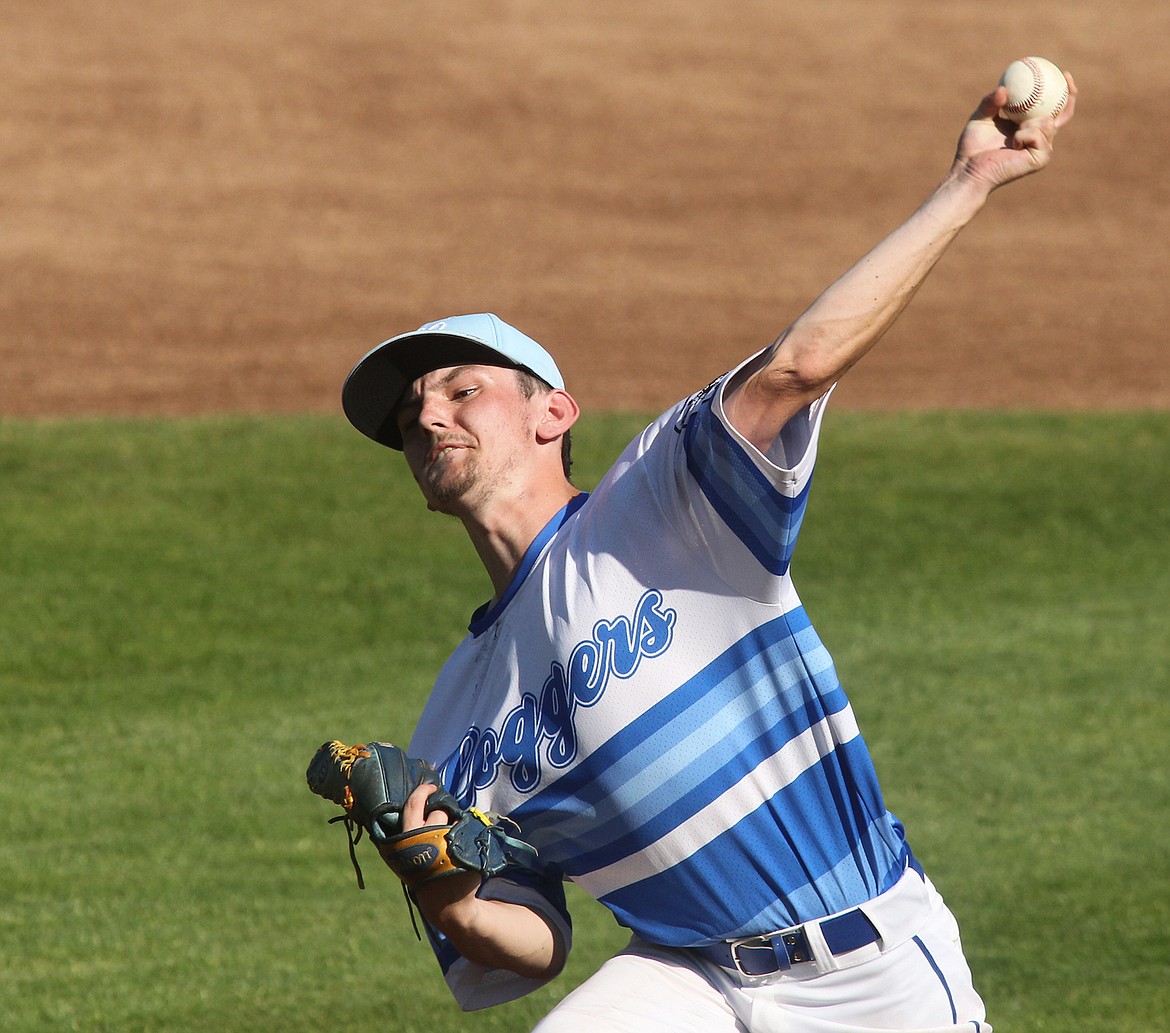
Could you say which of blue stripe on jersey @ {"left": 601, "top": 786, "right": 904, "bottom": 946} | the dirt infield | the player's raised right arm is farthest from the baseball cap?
the dirt infield

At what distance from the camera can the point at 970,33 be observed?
924 inches

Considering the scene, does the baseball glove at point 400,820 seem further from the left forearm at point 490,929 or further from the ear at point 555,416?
the ear at point 555,416

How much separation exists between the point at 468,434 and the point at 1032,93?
1244 mm

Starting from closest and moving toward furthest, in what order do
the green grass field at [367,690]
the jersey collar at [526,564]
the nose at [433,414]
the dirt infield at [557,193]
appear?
the jersey collar at [526,564]
the nose at [433,414]
the green grass field at [367,690]
the dirt infield at [557,193]

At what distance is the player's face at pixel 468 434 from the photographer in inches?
133

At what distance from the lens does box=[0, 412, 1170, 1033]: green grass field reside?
230 inches

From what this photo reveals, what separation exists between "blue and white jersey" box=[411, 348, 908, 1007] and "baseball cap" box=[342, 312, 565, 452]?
0.49 metres

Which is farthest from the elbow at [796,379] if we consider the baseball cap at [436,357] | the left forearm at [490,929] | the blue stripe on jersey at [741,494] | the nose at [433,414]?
the left forearm at [490,929]

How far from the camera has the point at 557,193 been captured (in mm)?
19438

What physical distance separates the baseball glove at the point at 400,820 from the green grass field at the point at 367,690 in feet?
7.84

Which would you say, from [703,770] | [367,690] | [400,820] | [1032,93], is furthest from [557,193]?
[703,770]

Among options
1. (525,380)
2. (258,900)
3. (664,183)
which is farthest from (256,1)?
(525,380)

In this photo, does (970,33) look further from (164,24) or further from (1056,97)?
(1056,97)

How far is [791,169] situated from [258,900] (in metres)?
15.4
